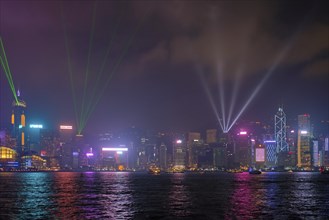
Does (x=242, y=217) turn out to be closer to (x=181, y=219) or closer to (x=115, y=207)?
(x=181, y=219)

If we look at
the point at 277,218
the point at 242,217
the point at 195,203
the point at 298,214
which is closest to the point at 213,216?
the point at 242,217

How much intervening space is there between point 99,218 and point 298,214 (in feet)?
99.2

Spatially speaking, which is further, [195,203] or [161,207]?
[195,203]

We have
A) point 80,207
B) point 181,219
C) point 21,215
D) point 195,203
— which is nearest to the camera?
point 181,219

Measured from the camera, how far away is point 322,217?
64875 millimetres

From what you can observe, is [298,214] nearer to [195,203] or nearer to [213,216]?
[213,216]

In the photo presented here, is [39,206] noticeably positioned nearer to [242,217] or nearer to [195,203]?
[195,203]

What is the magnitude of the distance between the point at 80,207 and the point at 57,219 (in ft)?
45.0

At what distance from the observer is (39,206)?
8012cm

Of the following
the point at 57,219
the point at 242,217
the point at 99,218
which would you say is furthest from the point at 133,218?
the point at 242,217

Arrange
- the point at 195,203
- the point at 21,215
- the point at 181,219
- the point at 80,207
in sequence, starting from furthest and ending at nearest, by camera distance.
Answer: the point at 195,203 < the point at 80,207 < the point at 21,215 < the point at 181,219

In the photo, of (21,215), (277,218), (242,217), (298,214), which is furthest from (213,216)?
(21,215)

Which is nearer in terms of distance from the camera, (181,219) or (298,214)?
(181,219)

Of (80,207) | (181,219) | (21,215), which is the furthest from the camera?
(80,207)
